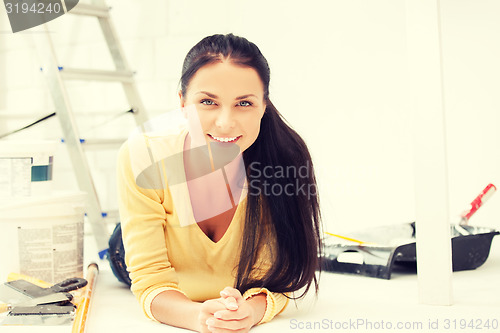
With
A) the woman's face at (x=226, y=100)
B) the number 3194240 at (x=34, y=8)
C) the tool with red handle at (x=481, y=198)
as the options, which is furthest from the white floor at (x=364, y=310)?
the number 3194240 at (x=34, y=8)

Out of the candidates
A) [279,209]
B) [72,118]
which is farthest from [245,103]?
[72,118]

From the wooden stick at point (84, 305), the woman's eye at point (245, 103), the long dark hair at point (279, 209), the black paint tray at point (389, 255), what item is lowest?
the wooden stick at point (84, 305)

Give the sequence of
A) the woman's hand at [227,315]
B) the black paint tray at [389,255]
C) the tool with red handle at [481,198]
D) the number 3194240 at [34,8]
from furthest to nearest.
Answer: the number 3194240 at [34,8]
the tool with red handle at [481,198]
the black paint tray at [389,255]
the woman's hand at [227,315]

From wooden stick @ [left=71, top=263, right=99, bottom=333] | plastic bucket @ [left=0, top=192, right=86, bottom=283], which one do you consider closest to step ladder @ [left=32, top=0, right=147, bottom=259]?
wooden stick @ [left=71, top=263, right=99, bottom=333]

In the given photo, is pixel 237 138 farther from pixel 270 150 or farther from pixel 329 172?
pixel 329 172

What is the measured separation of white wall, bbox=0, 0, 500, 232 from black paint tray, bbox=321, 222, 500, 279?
0.31 m

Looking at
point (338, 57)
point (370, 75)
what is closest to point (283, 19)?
point (338, 57)

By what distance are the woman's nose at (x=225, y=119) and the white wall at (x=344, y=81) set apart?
1.08 m

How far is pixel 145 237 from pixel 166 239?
71mm

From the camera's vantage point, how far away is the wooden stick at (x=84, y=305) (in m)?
0.96

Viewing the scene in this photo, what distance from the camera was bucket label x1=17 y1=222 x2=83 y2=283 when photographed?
137 centimetres

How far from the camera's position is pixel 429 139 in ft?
3.56

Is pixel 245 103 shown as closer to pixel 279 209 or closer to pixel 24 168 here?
pixel 279 209

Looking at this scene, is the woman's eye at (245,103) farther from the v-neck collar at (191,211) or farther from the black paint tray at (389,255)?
the black paint tray at (389,255)
